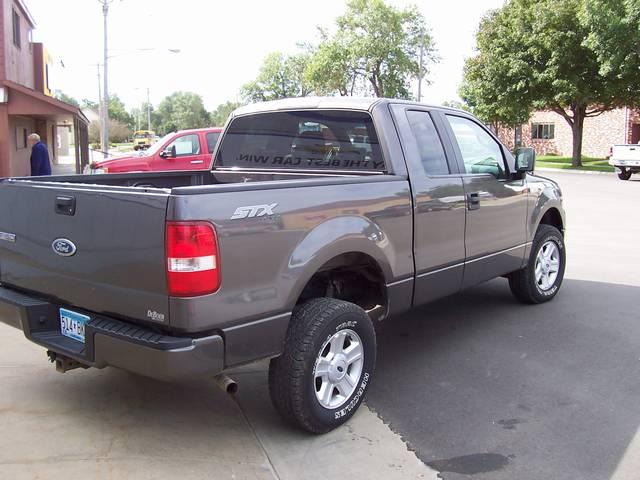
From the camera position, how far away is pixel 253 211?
3201 millimetres

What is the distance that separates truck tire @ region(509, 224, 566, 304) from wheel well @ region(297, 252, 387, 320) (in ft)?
7.55

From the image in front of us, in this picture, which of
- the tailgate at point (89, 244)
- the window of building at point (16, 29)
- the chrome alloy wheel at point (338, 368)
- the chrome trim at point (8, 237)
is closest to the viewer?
the tailgate at point (89, 244)

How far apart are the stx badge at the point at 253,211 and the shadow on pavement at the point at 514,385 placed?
1540 mm

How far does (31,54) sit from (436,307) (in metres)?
26.8

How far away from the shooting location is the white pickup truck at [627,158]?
23.8 metres

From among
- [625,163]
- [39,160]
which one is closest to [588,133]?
[625,163]

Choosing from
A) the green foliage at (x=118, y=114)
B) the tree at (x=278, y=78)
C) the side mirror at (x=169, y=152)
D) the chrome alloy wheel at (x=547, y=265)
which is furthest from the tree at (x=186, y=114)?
the chrome alloy wheel at (x=547, y=265)

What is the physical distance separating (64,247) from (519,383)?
3.07m

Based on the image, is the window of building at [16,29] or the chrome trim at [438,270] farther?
the window of building at [16,29]

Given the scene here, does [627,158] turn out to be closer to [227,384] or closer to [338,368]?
[338,368]

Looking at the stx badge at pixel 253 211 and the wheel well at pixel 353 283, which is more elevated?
the stx badge at pixel 253 211

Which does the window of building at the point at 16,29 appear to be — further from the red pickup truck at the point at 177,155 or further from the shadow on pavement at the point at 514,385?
the shadow on pavement at the point at 514,385

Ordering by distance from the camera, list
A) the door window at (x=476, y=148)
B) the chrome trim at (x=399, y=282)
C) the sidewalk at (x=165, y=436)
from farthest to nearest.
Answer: the door window at (x=476, y=148) < the chrome trim at (x=399, y=282) < the sidewalk at (x=165, y=436)

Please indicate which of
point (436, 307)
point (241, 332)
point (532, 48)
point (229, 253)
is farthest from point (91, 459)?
point (532, 48)
